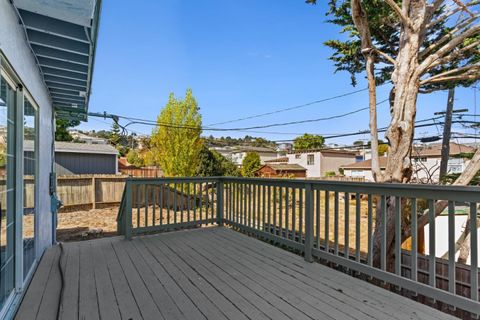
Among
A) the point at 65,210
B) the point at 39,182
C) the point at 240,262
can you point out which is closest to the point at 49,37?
the point at 39,182

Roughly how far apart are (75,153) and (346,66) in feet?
47.2

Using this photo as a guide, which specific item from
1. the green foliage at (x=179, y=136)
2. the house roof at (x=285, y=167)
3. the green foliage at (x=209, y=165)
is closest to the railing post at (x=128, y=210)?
the green foliage at (x=179, y=136)

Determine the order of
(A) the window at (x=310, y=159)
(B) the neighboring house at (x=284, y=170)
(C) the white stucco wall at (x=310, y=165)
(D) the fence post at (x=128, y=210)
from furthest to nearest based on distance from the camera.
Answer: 1. (A) the window at (x=310, y=159)
2. (C) the white stucco wall at (x=310, y=165)
3. (B) the neighboring house at (x=284, y=170)
4. (D) the fence post at (x=128, y=210)

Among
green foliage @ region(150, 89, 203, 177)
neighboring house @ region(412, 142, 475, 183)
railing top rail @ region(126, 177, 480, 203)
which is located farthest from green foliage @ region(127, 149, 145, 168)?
railing top rail @ region(126, 177, 480, 203)

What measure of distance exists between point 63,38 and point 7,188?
1.47 m

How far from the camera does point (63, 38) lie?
2482 mm

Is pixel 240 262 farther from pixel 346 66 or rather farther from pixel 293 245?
pixel 346 66

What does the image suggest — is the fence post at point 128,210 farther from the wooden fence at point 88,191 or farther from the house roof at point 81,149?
the house roof at point 81,149

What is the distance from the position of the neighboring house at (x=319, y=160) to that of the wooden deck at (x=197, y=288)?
2707 cm

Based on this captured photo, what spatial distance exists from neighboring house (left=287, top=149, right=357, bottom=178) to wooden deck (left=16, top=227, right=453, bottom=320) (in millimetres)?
27071

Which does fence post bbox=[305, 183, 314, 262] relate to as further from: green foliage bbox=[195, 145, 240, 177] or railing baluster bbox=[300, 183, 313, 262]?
green foliage bbox=[195, 145, 240, 177]

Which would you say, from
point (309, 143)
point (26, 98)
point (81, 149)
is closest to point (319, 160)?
point (309, 143)

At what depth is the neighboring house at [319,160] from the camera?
29547 mm

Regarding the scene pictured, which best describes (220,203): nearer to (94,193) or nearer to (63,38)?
(63,38)
